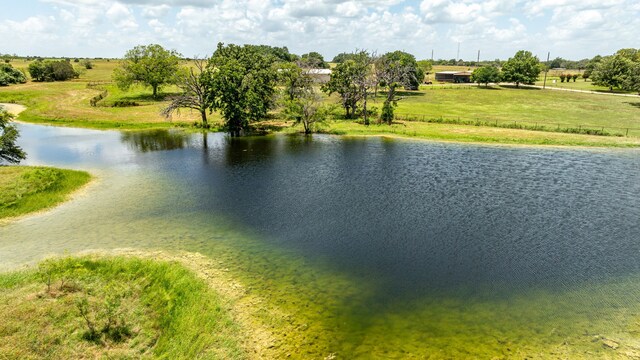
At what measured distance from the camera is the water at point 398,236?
61.8ft

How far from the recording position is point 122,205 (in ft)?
111

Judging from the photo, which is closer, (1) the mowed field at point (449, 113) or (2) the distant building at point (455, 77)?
(1) the mowed field at point (449, 113)

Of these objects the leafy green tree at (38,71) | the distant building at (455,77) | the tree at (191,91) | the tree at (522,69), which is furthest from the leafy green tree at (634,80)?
the leafy green tree at (38,71)

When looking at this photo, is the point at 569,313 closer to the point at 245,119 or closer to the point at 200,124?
the point at 245,119

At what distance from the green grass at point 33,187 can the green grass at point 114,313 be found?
499 inches

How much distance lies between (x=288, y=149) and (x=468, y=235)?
31.9 meters

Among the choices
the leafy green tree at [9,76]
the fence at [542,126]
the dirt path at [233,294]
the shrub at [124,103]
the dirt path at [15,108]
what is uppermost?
the leafy green tree at [9,76]

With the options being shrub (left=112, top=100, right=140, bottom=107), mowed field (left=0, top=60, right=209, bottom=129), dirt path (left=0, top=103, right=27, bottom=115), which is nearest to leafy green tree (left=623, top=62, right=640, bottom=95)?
mowed field (left=0, top=60, right=209, bottom=129)

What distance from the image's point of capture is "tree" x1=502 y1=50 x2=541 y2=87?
444ft

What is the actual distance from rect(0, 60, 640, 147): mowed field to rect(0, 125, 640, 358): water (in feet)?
41.3

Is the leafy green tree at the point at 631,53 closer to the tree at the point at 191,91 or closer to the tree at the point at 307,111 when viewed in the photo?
A: the tree at the point at 307,111

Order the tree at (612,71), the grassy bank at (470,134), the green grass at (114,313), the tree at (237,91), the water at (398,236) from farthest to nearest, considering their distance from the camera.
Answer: the tree at (612,71), the tree at (237,91), the grassy bank at (470,134), the water at (398,236), the green grass at (114,313)

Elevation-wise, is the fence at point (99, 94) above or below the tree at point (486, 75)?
below

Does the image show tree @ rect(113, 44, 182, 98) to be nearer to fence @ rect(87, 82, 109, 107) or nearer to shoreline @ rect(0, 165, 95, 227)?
fence @ rect(87, 82, 109, 107)
